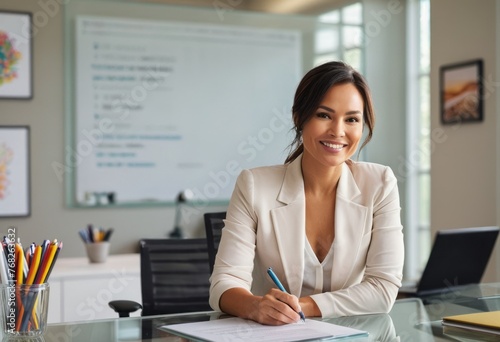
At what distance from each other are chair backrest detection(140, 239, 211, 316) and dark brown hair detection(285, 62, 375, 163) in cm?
125

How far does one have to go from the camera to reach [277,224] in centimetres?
203

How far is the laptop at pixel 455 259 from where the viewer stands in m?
2.56

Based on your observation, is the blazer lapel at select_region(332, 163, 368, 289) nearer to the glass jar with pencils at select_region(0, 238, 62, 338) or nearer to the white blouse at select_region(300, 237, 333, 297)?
the white blouse at select_region(300, 237, 333, 297)

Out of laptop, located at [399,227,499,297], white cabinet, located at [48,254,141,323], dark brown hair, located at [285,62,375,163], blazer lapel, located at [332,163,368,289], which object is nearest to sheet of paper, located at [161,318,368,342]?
blazer lapel, located at [332,163,368,289]

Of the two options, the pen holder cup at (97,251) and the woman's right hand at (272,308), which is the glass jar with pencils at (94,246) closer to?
the pen holder cup at (97,251)

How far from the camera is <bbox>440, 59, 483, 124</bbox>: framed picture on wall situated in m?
4.82

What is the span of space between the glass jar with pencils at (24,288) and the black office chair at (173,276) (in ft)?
4.81

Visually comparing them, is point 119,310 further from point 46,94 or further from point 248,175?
point 46,94

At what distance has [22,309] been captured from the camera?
1531mm

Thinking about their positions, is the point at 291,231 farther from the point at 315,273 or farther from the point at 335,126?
the point at 335,126

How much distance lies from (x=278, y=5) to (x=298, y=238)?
14.3ft

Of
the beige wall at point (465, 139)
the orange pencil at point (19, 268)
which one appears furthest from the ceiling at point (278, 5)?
the orange pencil at point (19, 268)

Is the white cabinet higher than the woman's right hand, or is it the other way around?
the woman's right hand

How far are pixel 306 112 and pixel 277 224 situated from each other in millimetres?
320
